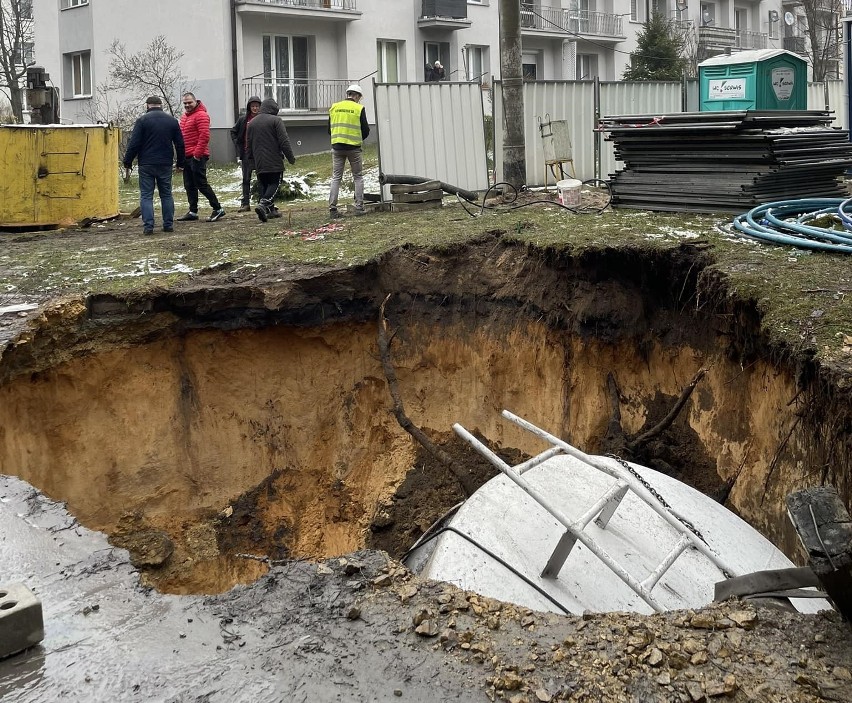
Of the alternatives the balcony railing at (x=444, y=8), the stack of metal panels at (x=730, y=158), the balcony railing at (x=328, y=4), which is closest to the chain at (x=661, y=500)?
the stack of metal panels at (x=730, y=158)

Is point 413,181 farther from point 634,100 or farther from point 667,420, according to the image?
point 667,420

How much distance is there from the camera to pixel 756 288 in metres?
6.70

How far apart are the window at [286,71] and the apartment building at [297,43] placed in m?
0.03

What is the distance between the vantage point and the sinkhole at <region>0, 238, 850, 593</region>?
7508 mm

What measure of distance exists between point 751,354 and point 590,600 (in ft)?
9.88

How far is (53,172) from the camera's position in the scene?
1181 centimetres

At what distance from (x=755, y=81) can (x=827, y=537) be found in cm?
1100

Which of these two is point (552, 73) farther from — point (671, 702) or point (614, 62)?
point (671, 702)

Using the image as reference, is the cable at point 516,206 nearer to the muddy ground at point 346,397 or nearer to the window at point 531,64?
the muddy ground at point 346,397

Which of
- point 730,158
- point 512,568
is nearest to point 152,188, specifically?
point 730,158

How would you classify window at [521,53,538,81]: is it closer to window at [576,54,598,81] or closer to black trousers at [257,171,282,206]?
window at [576,54,598,81]

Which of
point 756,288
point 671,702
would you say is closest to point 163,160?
point 756,288

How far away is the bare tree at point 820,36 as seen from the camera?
2798 cm

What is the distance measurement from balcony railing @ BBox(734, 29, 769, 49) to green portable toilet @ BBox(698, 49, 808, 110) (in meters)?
29.2
